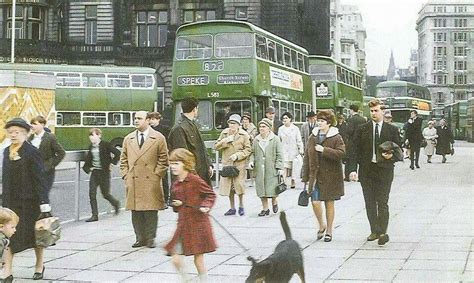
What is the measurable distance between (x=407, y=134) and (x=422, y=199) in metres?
9.14

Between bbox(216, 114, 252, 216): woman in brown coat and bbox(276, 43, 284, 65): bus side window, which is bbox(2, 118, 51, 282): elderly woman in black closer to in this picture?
bbox(216, 114, 252, 216): woman in brown coat

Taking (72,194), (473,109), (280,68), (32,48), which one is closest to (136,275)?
(72,194)

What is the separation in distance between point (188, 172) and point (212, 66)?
1349cm

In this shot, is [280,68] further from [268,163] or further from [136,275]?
[136,275]

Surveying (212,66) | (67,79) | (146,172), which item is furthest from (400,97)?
(146,172)

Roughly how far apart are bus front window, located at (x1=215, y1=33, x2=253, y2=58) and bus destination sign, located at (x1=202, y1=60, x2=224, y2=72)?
0.65ft

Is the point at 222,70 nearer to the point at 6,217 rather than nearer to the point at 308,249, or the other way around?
the point at 308,249

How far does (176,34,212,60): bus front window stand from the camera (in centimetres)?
1988

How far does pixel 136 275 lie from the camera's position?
7.12 metres

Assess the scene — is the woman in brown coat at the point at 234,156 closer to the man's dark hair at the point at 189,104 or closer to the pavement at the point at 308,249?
the pavement at the point at 308,249

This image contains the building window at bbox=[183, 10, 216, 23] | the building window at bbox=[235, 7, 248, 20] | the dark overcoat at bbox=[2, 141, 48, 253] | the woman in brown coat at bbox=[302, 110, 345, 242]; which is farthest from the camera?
the building window at bbox=[183, 10, 216, 23]

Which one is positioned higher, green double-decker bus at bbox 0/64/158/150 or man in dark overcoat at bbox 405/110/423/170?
green double-decker bus at bbox 0/64/158/150

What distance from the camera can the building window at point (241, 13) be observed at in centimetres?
4641

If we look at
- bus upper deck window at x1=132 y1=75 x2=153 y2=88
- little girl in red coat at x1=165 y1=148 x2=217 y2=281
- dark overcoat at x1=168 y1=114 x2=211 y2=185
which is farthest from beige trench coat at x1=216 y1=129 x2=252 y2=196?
bus upper deck window at x1=132 y1=75 x2=153 y2=88
